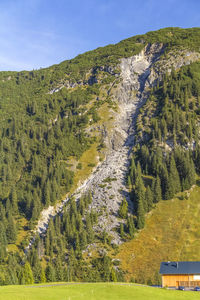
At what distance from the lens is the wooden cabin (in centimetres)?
7969

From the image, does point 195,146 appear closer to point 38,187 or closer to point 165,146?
point 165,146

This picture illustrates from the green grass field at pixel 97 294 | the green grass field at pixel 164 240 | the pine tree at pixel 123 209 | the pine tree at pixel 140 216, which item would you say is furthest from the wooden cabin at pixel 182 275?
the pine tree at pixel 123 209

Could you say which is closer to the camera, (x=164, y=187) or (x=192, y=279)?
(x=192, y=279)

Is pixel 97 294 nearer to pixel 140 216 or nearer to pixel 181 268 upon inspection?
pixel 181 268

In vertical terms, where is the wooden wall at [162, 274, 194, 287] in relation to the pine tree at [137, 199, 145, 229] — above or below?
below

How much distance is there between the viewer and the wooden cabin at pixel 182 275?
79.7 meters

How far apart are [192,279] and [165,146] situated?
10115 cm

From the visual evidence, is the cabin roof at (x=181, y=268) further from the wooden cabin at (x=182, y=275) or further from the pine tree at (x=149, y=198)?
the pine tree at (x=149, y=198)

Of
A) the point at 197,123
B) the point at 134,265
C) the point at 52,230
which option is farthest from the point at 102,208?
the point at 197,123

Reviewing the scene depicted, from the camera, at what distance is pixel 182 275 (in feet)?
263

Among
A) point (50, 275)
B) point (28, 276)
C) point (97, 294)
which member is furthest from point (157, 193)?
point (97, 294)

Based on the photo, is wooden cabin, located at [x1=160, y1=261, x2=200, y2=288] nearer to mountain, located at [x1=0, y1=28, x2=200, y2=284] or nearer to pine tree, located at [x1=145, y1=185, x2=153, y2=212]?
mountain, located at [x1=0, y1=28, x2=200, y2=284]

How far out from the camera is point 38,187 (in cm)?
16300

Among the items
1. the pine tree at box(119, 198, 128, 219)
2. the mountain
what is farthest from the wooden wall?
the pine tree at box(119, 198, 128, 219)
